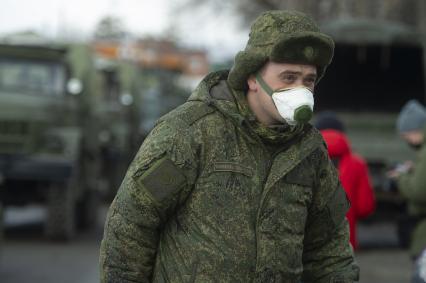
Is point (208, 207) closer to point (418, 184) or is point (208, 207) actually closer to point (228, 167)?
point (228, 167)

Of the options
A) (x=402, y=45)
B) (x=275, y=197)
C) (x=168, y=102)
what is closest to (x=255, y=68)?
(x=275, y=197)

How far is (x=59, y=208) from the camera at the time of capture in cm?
1340

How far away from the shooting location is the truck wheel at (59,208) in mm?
13422

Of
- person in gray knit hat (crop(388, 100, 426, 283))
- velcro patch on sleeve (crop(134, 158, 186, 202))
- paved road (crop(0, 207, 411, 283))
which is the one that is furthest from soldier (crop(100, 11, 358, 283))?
paved road (crop(0, 207, 411, 283))

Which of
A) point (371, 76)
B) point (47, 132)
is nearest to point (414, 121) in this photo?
point (47, 132)

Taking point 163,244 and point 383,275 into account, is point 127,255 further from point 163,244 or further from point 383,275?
point 383,275

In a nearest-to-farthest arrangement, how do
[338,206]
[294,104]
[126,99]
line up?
[294,104]
[338,206]
[126,99]

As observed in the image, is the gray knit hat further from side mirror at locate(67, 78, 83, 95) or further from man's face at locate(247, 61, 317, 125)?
side mirror at locate(67, 78, 83, 95)

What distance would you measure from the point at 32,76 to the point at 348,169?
830 cm

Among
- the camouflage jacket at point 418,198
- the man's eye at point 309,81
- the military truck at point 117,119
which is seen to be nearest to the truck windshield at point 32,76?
the military truck at point 117,119

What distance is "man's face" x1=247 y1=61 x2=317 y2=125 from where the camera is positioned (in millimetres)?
3520

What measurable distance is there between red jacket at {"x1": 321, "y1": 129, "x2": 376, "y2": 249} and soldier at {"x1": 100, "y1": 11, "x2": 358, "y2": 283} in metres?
3.22

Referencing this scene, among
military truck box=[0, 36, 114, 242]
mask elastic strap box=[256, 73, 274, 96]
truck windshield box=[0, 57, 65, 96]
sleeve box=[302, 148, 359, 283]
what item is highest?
mask elastic strap box=[256, 73, 274, 96]

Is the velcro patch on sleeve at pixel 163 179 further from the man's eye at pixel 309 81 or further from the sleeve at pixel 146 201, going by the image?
the man's eye at pixel 309 81
